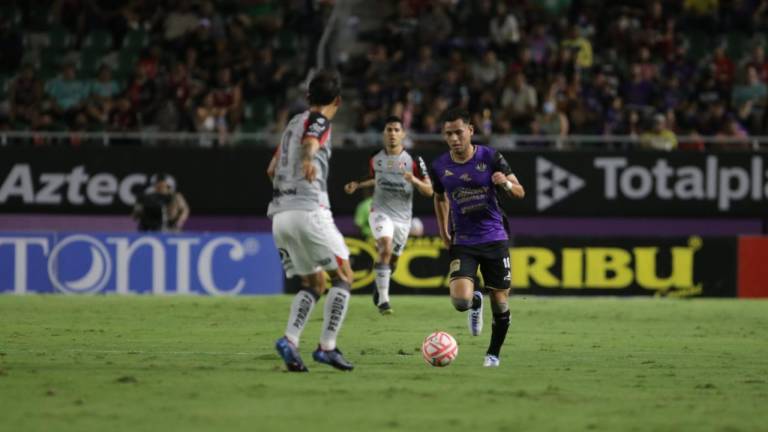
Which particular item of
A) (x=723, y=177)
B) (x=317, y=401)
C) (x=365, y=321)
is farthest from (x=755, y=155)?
(x=317, y=401)

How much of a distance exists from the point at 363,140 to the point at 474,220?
44.2ft

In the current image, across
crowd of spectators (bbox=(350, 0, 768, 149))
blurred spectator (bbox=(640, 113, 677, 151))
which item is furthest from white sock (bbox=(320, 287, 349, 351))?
blurred spectator (bbox=(640, 113, 677, 151))

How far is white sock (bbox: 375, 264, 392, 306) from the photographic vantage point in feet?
65.4

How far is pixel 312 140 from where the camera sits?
11234 mm

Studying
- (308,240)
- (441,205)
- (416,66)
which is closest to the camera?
(308,240)

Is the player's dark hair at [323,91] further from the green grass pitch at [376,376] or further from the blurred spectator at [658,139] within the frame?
the blurred spectator at [658,139]

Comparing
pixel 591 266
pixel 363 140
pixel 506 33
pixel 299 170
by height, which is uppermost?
pixel 299 170

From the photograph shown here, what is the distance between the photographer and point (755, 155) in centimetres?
2636

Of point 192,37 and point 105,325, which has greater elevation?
point 192,37

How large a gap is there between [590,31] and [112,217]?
1038 cm

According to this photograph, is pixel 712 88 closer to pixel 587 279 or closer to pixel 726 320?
pixel 587 279

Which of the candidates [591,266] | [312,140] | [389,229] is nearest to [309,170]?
[312,140]

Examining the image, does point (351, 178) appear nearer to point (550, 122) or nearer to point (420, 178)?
point (550, 122)

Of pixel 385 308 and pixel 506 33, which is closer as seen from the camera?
pixel 385 308
